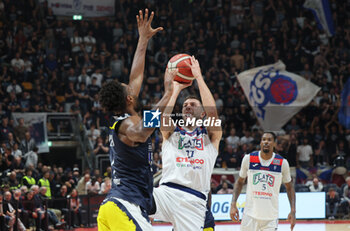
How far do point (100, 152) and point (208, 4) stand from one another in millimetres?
9025

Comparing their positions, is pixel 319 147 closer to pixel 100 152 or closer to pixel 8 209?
pixel 100 152

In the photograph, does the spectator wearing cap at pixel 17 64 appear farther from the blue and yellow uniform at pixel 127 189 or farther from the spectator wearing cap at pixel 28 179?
the blue and yellow uniform at pixel 127 189

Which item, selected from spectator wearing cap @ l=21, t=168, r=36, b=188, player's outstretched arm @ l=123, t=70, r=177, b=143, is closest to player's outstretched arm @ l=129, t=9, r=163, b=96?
player's outstretched arm @ l=123, t=70, r=177, b=143

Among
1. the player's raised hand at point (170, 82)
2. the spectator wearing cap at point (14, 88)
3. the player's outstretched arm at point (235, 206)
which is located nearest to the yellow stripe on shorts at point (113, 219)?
the player's raised hand at point (170, 82)

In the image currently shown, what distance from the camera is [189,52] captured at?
21312mm

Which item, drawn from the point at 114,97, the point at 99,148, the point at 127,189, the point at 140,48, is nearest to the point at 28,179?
the point at 99,148

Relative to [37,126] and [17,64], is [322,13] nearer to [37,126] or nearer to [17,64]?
[17,64]

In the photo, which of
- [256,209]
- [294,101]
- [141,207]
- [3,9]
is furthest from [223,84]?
[141,207]

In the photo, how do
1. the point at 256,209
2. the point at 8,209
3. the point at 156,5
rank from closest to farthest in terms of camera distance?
the point at 256,209 < the point at 8,209 < the point at 156,5

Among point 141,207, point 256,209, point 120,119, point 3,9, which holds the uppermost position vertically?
point 3,9

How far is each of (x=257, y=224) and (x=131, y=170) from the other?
3.47 meters

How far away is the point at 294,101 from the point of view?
19.6m

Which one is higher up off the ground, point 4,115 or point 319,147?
point 4,115

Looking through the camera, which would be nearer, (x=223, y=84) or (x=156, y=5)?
(x=223, y=84)
